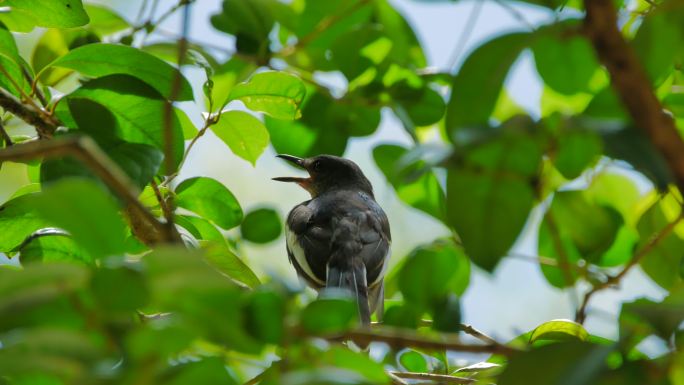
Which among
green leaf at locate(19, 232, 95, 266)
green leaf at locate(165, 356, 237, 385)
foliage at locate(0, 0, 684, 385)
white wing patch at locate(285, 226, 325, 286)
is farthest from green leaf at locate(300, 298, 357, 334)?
white wing patch at locate(285, 226, 325, 286)

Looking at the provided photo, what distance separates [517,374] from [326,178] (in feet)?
16.2

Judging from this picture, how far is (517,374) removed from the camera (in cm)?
114

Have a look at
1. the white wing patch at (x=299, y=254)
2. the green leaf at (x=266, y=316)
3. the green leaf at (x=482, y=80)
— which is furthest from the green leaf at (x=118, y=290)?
the white wing patch at (x=299, y=254)

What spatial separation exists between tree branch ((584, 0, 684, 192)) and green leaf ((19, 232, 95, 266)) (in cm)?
138

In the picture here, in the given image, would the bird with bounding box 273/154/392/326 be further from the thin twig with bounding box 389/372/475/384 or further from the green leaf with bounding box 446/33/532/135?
the green leaf with bounding box 446/33/532/135

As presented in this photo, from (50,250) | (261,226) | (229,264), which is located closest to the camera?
(50,250)

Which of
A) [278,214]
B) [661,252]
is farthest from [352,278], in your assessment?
[661,252]

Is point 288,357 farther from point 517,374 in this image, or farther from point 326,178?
point 326,178

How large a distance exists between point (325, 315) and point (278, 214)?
161 centimetres

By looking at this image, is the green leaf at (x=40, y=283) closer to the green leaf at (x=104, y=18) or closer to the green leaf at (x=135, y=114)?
the green leaf at (x=135, y=114)

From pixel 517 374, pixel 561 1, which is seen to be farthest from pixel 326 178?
pixel 517 374

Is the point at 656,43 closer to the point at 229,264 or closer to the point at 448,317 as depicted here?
the point at 448,317

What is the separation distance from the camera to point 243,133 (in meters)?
2.46

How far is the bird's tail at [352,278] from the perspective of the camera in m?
3.91
